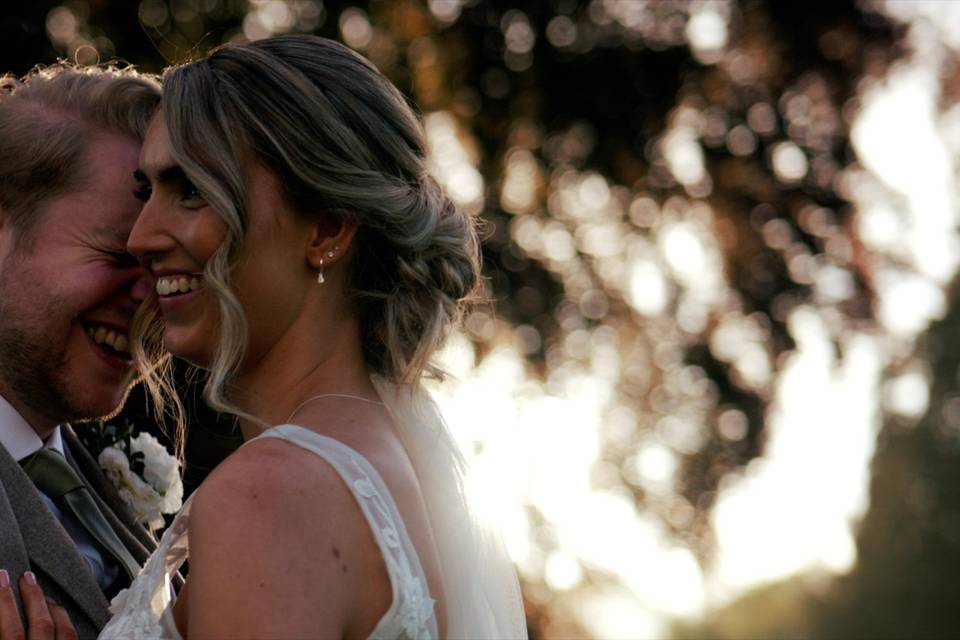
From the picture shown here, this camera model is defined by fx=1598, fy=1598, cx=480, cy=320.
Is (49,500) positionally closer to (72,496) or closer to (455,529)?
(72,496)

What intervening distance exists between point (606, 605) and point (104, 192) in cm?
1622

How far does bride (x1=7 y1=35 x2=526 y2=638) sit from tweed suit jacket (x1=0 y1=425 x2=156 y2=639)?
1.16ft

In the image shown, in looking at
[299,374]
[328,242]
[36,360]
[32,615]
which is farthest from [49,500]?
[328,242]

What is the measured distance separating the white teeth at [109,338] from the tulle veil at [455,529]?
110 centimetres

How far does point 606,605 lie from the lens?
2028cm

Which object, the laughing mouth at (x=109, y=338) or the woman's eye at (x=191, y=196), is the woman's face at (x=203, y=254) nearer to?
the woman's eye at (x=191, y=196)

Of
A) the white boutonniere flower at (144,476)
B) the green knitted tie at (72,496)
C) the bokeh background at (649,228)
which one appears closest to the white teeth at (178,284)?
the green knitted tie at (72,496)

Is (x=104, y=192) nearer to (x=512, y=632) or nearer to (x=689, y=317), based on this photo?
(x=512, y=632)

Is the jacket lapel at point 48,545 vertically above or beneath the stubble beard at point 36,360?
beneath

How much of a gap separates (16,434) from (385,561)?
1.72 meters

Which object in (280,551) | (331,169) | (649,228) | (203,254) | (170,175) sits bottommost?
(649,228)

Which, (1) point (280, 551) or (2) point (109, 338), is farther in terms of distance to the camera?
(2) point (109, 338)

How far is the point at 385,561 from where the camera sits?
11.2 feet

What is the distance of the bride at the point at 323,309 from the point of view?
3434mm
